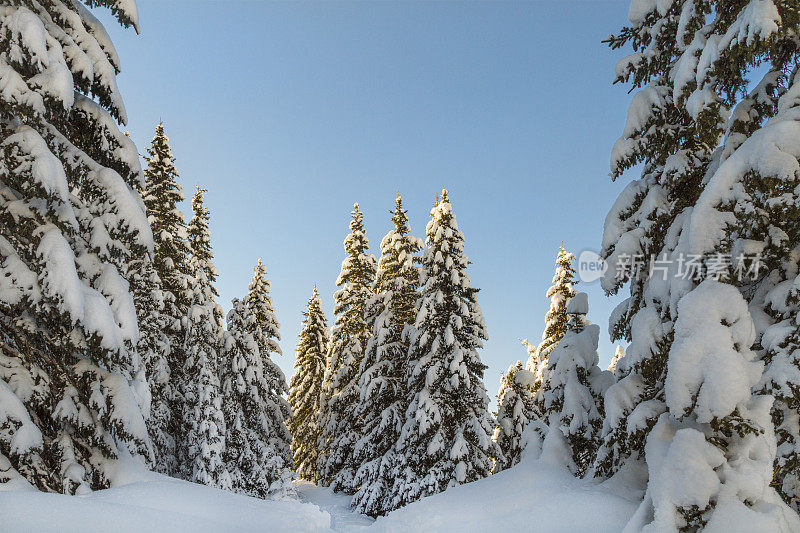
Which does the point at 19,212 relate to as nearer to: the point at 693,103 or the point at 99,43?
the point at 99,43

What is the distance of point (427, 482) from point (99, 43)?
16253 millimetres

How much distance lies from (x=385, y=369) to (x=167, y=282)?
10.7 meters

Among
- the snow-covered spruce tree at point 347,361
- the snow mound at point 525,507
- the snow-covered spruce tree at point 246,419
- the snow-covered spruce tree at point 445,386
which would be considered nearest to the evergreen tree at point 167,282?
the snow-covered spruce tree at point 246,419

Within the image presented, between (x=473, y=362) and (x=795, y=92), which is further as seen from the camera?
(x=473, y=362)

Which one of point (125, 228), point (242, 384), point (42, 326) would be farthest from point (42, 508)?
point (242, 384)

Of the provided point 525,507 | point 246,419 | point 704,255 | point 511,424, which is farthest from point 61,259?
point 511,424

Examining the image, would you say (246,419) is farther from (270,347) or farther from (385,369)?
(385,369)

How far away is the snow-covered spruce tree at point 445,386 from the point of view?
55.4 ft

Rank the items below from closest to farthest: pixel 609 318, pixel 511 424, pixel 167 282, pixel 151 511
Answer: pixel 151 511
pixel 609 318
pixel 167 282
pixel 511 424

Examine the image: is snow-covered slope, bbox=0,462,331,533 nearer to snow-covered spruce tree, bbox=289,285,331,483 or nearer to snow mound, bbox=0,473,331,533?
snow mound, bbox=0,473,331,533

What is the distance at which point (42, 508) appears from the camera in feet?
15.7

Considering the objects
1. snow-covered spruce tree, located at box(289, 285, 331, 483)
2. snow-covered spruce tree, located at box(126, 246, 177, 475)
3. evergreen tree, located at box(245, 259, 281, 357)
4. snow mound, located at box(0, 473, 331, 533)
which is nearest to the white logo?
snow mound, located at box(0, 473, 331, 533)

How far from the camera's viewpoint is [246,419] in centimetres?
2284

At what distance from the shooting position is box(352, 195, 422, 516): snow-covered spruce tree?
19297 mm
